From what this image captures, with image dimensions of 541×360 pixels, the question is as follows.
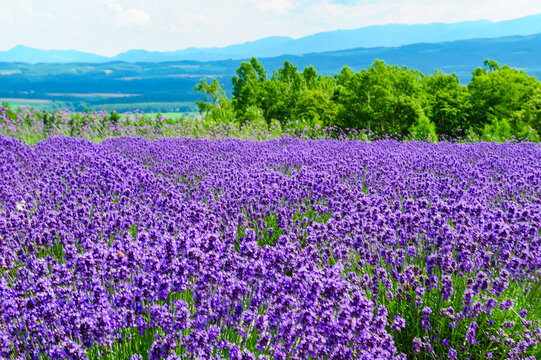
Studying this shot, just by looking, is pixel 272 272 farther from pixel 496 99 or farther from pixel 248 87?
pixel 248 87

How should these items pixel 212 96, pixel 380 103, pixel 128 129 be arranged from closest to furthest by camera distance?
A: pixel 128 129 → pixel 380 103 → pixel 212 96

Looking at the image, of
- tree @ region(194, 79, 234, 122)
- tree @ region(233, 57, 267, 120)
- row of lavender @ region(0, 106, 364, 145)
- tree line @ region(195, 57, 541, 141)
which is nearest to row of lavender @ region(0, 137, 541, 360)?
row of lavender @ region(0, 106, 364, 145)

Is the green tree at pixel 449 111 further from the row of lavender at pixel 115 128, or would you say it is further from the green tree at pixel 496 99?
the row of lavender at pixel 115 128

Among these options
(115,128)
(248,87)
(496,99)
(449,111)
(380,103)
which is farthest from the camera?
(248,87)

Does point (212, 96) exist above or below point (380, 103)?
above

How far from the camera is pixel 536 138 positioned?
49.4 ft

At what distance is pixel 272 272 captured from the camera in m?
2.48

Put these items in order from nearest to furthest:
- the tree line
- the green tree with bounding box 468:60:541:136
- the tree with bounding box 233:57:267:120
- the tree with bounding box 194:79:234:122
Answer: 1. the tree line
2. the green tree with bounding box 468:60:541:136
3. the tree with bounding box 233:57:267:120
4. the tree with bounding box 194:79:234:122

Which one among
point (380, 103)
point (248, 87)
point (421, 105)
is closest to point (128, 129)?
point (380, 103)

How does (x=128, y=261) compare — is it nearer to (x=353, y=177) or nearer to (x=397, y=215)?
(x=397, y=215)

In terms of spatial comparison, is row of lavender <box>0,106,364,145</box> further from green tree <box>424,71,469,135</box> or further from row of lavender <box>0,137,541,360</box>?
row of lavender <box>0,137,541,360</box>

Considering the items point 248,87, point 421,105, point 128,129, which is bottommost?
point 128,129

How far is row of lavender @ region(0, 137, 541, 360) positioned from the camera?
6.70 feet

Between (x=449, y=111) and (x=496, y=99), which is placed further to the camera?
(x=496, y=99)
